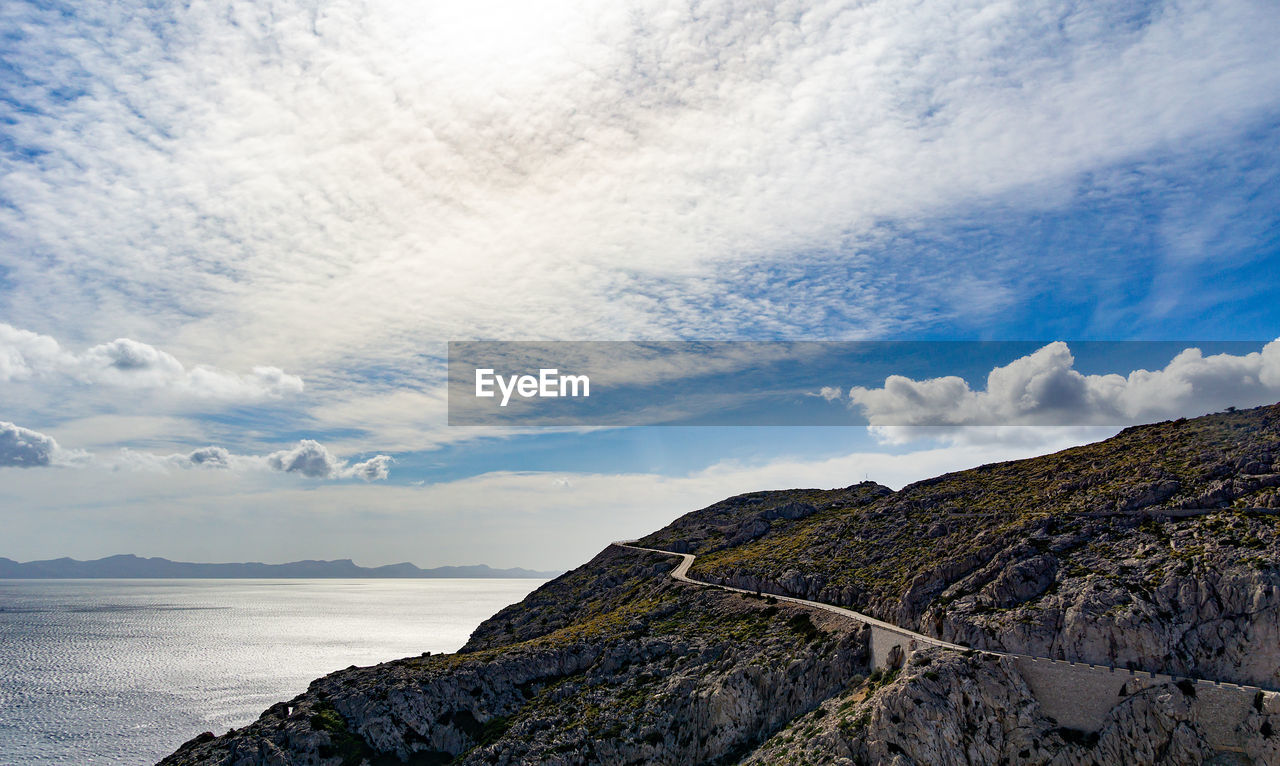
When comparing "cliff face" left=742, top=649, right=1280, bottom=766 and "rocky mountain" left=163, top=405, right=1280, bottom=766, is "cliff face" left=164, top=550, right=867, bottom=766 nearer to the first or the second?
"rocky mountain" left=163, top=405, right=1280, bottom=766

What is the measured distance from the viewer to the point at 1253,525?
67312mm


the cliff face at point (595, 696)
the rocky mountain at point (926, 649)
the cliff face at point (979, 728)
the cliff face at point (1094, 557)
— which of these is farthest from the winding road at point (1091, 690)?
the cliff face at point (595, 696)

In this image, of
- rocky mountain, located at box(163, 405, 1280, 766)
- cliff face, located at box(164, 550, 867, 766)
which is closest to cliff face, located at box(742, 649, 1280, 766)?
rocky mountain, located at box(163, 405, 1280, 766)

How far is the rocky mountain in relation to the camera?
5819 centimetres

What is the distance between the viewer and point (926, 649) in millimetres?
67188

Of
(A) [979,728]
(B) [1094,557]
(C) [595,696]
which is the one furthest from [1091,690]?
(C) [595,696]

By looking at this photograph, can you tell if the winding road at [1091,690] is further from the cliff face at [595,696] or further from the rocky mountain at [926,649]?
the cliff face at [595,696]

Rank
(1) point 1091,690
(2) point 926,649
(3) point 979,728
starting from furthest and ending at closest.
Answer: (2) point 926,649 → (3) point 979,728 → (1) point 1091,690

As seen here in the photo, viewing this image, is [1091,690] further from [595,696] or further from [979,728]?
[595,696]

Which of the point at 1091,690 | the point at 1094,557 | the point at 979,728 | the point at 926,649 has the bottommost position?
the point at 979,728

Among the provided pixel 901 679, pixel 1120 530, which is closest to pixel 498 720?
pixel 901 679

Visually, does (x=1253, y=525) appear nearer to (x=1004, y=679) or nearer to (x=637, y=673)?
(x=1004, y=679)

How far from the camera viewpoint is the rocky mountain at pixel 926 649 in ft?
191

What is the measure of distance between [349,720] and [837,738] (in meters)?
61.5
